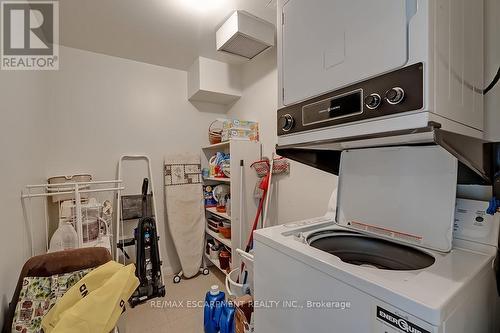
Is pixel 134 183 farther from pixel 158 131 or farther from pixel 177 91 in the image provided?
pixel 177 91

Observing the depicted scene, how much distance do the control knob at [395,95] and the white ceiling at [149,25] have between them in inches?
59.2

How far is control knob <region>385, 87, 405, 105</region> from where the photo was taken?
2.07 ft

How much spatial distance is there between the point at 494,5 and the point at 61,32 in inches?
117

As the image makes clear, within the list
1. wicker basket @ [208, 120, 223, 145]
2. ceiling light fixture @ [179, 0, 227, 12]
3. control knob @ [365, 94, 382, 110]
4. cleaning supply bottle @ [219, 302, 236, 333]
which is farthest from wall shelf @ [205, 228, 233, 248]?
ceiling light fixture @ [179, 0, 227, 12]

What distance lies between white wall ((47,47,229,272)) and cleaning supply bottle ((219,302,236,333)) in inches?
56.0

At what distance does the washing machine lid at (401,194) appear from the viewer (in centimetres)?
87

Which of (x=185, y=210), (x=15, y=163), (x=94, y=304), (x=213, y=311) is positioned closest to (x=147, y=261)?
(x=185, y=210)

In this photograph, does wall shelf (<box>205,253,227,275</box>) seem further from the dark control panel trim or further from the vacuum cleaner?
the dark control panel trim

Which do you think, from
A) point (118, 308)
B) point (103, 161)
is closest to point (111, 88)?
point (103, 161)

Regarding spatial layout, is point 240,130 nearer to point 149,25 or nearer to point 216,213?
point 216,213

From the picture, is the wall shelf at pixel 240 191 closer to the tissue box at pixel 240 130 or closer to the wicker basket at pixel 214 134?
the tissue box at pixel 240 130

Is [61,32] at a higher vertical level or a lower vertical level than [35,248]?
higher

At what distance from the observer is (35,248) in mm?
1702

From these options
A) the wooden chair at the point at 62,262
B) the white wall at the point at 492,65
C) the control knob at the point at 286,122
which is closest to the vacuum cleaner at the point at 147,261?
the wooden chair at the point at 62,262
